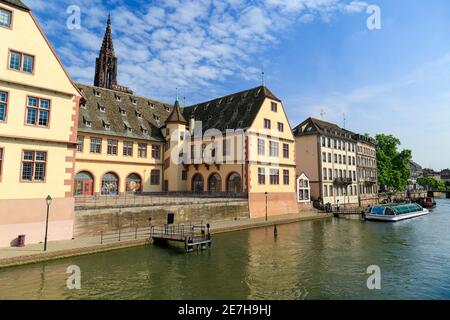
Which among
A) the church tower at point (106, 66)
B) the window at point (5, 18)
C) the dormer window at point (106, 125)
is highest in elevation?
the church tower at point (106, 66)

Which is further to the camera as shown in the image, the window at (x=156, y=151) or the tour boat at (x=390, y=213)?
the window at (x=156, y=151)

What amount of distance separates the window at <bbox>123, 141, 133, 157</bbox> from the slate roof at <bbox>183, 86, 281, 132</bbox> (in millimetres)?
11633

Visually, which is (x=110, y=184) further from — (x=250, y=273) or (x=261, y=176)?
(x=250, y=273)

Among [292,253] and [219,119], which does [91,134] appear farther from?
[292,253]

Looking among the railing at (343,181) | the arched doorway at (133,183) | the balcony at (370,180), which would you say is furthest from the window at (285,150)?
the balcony at (370,180)

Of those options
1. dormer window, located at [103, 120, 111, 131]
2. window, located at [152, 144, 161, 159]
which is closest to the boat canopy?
window, located at [152, 144, 161, 159]

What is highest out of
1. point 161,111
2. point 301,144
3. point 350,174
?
point 161,111

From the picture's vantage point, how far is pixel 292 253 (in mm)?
20891

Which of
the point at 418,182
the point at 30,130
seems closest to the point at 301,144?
the point at 30,130

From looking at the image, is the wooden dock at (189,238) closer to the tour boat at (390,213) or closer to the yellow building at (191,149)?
the yellow building at (191,149)

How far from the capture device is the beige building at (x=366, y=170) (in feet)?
216

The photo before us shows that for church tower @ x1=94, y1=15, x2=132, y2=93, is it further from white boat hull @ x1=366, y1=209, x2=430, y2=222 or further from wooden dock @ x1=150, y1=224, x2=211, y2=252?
white boat hull @ x1=366, y1=209, x2=430, y2=222

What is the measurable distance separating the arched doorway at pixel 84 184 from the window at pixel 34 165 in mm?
15647
